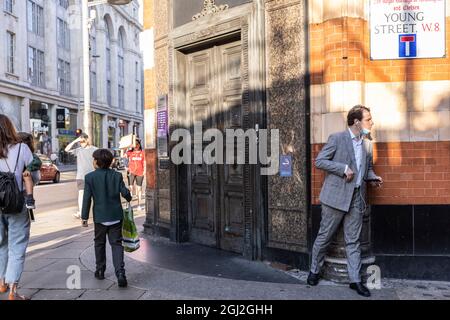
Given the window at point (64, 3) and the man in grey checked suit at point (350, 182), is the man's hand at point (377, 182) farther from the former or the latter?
the window at point (64, 3)

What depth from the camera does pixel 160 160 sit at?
301 inches

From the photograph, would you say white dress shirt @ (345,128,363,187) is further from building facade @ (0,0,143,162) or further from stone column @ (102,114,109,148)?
stone column @ (102,114,109,148)

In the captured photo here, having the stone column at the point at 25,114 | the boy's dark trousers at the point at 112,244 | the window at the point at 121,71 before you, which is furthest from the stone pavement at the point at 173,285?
the window at the point at 121,71

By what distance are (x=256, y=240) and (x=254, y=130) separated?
148cm

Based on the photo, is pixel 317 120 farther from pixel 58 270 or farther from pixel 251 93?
pixel 58 270

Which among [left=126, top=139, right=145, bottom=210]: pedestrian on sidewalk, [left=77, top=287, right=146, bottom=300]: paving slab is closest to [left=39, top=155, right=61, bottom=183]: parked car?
[left=126, top=139, right=145, bottom=210]: pedestrian on sidewalk

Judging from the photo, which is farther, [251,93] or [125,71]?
[125,71]

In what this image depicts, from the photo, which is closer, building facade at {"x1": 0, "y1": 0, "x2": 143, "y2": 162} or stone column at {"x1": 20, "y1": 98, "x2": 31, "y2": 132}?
building facade at {"x1": 0, "y1": 0, "x2": 143, "y2": 162}

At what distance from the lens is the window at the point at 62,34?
43438mm

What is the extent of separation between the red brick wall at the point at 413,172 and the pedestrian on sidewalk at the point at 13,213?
3871 millimetres

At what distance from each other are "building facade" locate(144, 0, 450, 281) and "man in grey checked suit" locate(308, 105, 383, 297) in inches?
11.9

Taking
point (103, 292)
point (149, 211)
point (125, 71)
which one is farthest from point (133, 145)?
point (125, 71)

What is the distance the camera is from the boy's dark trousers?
5.11 metres

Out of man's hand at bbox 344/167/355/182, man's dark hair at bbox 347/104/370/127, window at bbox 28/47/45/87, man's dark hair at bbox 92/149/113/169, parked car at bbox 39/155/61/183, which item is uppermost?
window at bbox 28/47/45/87
